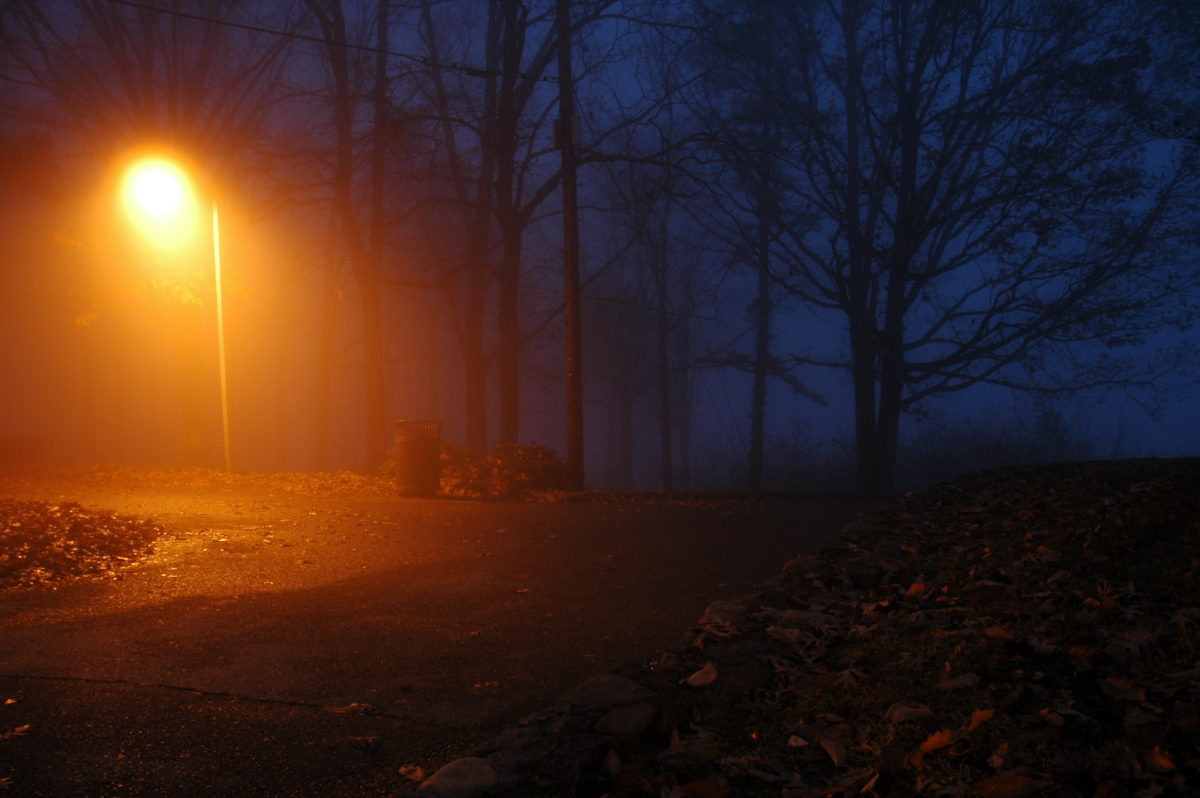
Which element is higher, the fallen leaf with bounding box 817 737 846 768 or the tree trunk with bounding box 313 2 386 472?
the tree trunk with bounding box 313 2 386 472

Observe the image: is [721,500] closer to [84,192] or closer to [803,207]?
[803,207]

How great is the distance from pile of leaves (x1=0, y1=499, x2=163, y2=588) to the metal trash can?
420 centimetres

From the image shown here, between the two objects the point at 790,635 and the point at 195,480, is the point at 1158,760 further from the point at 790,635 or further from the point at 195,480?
the point at 195,480

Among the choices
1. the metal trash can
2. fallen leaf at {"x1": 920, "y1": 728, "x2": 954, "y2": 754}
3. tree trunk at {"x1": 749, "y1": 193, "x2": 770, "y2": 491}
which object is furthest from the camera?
tree trunk at {"x1": 749, "y1": 193, "x2": 770, "y2": 491}

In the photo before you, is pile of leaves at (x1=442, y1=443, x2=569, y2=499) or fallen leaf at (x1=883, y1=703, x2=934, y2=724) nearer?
fallen leaf at (x1=883, y1=703, x2=934, y2=724)

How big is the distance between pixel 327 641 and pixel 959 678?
3.59 m

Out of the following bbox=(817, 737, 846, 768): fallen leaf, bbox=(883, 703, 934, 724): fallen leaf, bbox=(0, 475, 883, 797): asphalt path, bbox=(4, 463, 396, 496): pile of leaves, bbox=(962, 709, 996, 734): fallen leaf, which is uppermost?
bbox=(962, 709, 996, 734): fallen leaf

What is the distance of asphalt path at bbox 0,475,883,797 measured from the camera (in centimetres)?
341

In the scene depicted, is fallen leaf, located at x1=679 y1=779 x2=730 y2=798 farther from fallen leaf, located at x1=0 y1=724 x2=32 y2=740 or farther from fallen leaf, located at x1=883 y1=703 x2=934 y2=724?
fallen leaf, located at x1=0 y1=724 x2=32 y2=740

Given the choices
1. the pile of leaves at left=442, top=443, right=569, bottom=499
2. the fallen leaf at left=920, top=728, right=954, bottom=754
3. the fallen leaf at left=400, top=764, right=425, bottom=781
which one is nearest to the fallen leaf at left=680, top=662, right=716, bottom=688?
the fallen leaf at left=920, top=728, right=954, bottom=754

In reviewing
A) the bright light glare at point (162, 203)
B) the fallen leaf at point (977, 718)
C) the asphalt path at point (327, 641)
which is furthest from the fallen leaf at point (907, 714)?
the bright light glare at point (162, 203)

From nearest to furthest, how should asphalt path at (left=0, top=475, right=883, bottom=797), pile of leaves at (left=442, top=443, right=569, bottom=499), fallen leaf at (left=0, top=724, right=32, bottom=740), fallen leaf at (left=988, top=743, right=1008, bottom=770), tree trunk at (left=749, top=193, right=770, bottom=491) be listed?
fallen leaf at (left=988, top=743, right=1008, bottom=770) → asphalt path at (left=0, top=475, right=883, bottom=797) → fallen leaf at (left=0, top=724, right=32, bottom=740) → pile of leaves at (left=442, top=443, right=569, bottom=499) → tree trunk at (left=749, top=193, right=770, bottom=491)

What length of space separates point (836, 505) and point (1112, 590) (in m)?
8.46

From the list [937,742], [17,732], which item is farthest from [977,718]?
[17,732]
